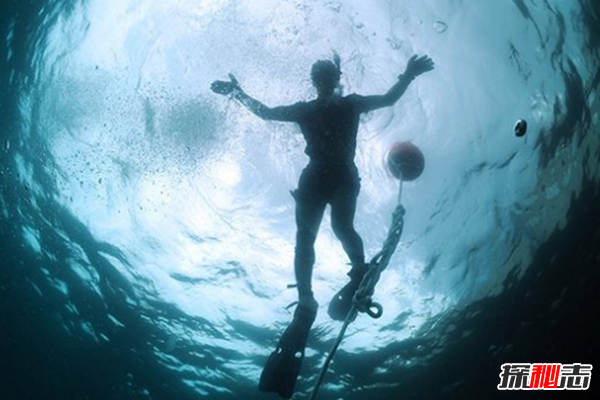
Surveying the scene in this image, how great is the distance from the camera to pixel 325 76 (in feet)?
22.4

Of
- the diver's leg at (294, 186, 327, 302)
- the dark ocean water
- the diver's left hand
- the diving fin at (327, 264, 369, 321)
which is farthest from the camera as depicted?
the dark ocean water

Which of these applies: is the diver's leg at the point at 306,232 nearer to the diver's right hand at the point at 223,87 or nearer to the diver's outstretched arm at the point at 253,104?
the diver's outstretched arm at the point at 253,104

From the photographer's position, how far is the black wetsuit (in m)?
6.43

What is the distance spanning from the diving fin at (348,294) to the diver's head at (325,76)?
8.78ft

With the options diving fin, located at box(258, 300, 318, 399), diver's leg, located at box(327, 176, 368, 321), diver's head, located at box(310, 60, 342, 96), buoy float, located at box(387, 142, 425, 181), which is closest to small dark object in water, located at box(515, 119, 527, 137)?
buoy float, located at box(387, 142, 425, 181)

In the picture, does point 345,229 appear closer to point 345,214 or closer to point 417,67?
point 345,214

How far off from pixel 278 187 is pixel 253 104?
15.2 feet

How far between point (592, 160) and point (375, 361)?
9.13m

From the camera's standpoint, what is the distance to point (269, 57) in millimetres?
9477

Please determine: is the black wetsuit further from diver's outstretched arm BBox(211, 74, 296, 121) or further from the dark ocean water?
the dark ocean water

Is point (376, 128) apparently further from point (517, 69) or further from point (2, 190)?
point (2, 190)

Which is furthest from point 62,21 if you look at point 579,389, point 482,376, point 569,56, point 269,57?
point 579,389

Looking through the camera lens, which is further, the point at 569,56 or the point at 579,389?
the point at 579,389

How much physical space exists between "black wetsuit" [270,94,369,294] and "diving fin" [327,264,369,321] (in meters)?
0.18
